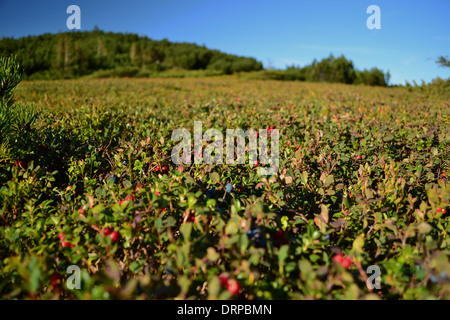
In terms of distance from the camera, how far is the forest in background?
29328mm

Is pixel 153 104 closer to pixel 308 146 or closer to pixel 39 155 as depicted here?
pixel 39 155

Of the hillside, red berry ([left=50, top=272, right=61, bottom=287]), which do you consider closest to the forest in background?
the hillside

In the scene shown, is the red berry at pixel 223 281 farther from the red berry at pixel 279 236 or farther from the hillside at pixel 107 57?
the hillside at pixel 107 57

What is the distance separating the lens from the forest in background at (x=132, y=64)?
29.3 meters

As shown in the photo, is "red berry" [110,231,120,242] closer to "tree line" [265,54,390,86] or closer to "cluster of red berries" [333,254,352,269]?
"cluster of red berries" [333,254,352,269]

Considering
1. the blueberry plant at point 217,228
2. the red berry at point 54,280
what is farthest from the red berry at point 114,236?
the red berry at point 54,280

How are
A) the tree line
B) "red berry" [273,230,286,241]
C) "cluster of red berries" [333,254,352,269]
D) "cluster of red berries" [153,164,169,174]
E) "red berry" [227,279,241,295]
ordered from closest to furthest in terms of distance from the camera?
"red berry" [227,279,241,295] < "cluster of red berries" [333,254,352,269] < "red berry" [273,230,286,241] < "cluster of red berries" [153,164,169,174] < the tree line

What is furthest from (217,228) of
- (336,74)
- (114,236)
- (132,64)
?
(132,64)

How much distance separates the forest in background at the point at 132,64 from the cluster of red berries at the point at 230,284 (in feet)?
95.6

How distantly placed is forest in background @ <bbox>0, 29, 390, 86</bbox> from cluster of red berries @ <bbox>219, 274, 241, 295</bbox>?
2914 centimetres

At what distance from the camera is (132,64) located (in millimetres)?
39969

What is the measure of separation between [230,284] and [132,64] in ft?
147
